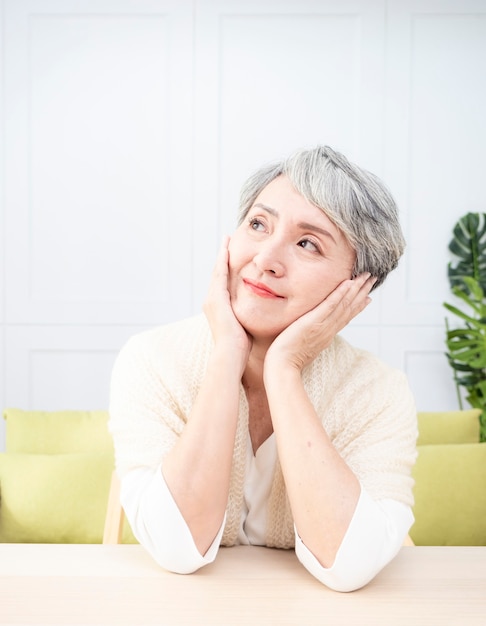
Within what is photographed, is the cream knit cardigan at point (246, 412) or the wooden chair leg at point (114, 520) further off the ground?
the cream knit cardigan at point (246, 412)

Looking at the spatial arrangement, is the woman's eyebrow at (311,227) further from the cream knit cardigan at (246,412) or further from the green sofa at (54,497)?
the green sofa at (54,497)

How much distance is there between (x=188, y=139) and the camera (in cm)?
316

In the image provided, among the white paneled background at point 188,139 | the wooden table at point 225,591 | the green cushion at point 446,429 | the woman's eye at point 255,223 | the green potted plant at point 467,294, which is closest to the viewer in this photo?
the wooden table at point 225,591

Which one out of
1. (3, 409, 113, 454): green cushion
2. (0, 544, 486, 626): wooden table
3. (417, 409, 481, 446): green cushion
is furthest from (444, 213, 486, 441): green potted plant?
(0, 544, 486, 626): wooden table

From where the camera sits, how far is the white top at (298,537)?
99 cm

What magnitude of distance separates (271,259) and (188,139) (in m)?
2.12

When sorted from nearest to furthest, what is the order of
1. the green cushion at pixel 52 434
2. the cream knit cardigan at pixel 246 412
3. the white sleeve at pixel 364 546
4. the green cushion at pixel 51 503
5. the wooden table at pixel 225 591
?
the wooden table at pixel 225 591 < the white sleeve at pixel 364 546 < the cream knit cardigan at pixel 246 412 < the green cushion at pixel 51 503 < the green cushion at pixel 52 434

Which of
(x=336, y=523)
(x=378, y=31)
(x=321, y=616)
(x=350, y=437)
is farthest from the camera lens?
(x=378, y=31)

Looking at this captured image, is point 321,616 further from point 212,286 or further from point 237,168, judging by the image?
point 237,168

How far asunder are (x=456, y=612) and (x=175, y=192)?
2559mm

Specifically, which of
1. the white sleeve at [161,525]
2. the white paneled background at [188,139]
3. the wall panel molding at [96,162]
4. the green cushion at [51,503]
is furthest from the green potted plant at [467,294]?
the white sleeve at [161,525]

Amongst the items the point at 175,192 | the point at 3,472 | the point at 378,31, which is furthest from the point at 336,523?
the point at 378,31

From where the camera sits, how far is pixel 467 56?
3148 mm

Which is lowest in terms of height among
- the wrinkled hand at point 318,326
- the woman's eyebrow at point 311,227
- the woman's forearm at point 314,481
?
the woman's forearm at point 314,481
